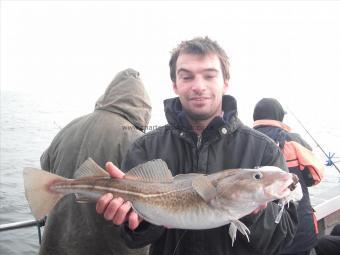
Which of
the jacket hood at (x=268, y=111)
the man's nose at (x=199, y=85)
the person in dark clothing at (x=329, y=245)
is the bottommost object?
the person in dark clothing at (x=329, y=245)

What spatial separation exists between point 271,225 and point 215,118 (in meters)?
0.97

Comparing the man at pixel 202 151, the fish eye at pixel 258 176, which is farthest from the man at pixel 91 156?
the fish eye at pixel 258 176

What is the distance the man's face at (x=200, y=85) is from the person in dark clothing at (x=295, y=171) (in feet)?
6.26

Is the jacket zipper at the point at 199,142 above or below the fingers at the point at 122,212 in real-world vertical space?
above

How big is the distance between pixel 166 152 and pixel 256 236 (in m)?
1.03

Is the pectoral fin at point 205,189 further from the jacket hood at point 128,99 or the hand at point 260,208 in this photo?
the jacket hood at point 128,99

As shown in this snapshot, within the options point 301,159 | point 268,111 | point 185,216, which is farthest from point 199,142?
point 268,111

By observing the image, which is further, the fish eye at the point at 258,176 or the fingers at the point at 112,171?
the fingers at the point at 112,171

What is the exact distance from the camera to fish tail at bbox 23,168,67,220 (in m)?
3.00

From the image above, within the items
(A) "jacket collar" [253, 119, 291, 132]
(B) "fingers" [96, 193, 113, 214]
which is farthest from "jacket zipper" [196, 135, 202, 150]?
(A) "jacket collar" [253, 119, 291, 132]

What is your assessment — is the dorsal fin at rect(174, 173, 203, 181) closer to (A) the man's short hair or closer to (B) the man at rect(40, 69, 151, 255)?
(A) the man's short hair

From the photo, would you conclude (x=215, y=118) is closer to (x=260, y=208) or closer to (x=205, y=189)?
(x=205, y=189)

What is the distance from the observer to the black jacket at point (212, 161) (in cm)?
295

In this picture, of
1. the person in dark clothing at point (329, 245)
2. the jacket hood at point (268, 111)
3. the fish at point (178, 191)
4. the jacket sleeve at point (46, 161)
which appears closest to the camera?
the fish at point (178, 191)
